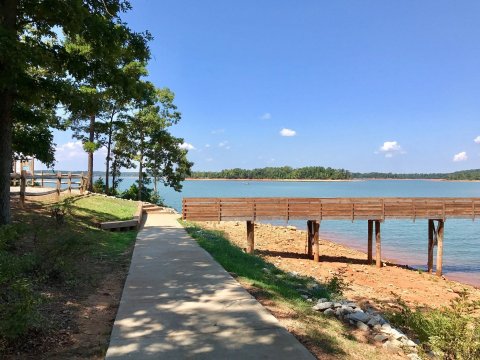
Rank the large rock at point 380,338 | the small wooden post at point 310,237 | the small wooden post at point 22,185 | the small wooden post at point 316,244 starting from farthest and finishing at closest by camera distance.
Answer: the small wooden post at point 310,237, the small wooden post at point 316,244, the small wooden post at point 22,185, the large rock at point 380,338

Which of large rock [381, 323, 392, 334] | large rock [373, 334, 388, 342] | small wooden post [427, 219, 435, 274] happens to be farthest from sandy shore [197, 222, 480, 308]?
large rock [373, 334, 388, 342]

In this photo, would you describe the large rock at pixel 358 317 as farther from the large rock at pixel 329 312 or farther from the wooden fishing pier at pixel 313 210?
the wooden fishing pier at pixel 313 210

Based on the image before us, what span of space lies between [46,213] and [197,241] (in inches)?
253

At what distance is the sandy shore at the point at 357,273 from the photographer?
13.7 metres

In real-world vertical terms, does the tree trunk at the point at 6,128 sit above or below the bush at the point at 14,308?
above

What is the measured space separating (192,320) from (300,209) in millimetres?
16339

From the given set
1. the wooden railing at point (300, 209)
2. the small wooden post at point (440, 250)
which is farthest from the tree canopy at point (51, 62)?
the small wooden post at point (440, 250)

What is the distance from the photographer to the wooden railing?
68.4ft

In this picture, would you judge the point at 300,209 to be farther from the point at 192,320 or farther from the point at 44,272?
the point at 192,320

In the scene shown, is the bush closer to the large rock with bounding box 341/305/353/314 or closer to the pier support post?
the large rock with bounding box 341/305/353/314

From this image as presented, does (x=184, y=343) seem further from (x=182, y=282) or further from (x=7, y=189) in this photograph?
(x=7, y=189)

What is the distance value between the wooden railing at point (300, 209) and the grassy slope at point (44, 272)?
23.0ft

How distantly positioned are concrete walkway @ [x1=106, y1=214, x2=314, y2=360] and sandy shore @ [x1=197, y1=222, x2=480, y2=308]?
518 cm

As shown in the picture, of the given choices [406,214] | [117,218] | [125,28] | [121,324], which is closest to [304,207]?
[406,214]
